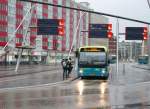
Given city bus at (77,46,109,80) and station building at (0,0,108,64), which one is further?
station building at (0,0,108,64)

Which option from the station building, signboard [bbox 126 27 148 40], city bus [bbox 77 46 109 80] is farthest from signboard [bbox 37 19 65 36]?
city bus [bbox 77 46 109 80]

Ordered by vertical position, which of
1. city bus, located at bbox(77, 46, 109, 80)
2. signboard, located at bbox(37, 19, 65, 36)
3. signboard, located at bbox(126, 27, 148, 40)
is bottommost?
city bus, located at bbox(77, 46, 109, 80)

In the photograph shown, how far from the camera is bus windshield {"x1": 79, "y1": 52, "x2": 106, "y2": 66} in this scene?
39.6m

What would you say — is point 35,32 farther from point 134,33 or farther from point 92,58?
point 92,58

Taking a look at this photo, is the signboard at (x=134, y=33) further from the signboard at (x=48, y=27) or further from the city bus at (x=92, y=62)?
the city bus at (x=92, y=62)

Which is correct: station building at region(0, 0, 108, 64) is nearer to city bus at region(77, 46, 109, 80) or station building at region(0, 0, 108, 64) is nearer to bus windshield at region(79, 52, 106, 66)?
city bus at region(77, 46, 109, 80)

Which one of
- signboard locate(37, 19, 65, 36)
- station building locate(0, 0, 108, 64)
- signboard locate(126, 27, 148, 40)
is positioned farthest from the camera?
station building locate(0, 0, 108, 64)

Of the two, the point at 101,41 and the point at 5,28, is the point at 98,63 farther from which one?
the point at 101,41

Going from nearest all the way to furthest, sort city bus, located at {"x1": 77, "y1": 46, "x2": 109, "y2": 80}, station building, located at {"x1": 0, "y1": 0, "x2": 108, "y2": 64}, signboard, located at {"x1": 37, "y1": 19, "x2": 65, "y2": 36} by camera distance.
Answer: city bus, located at {"x1": 77, "y1": 46, "x2": 109, "y2": 80}, signboard, located at {"x1": 37, "y1": 19, "x2": 65, "y2": 36}, station building, located at {"x1": 0, "y1": 0, "x2": 108, "y2": 64}

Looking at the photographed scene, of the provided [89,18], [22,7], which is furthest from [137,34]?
[89,18]

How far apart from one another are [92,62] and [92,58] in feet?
1.07

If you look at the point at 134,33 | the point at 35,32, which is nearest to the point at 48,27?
the point at 134,33

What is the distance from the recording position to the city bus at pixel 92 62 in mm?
39562

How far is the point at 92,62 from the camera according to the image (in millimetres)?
39500
